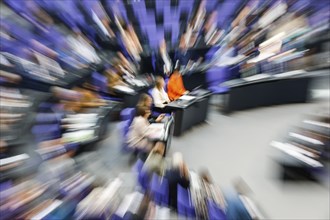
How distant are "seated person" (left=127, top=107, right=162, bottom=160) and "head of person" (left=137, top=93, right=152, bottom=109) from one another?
0.05 metres

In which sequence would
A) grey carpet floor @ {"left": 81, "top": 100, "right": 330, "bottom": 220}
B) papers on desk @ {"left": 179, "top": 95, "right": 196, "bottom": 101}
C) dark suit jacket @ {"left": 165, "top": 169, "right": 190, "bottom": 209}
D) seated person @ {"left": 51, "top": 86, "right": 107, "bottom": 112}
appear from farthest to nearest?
papers on desk @ {"left": 179, "top": 95, "right": 196, "bottom": 101} < seated person @ {"left": 51, "top": 86, "right": 107, "bottom": 112} < grey carpet floor @ {"left": 81, "top": 100, "right": 330, "bottom": 220} < dark suit jacket @ {"left": 165, "top": 169, "right": 190, "bottom": 209}

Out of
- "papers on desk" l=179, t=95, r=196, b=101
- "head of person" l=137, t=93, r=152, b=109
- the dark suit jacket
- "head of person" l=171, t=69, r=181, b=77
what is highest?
"head of person" l=171, t=69, r=181, b=77

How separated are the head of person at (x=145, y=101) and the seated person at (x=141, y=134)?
0.18ft

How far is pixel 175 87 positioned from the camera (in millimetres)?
3318

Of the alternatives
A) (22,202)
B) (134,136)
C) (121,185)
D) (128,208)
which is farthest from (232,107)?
(22,202)

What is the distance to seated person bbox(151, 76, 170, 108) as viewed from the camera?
10.1 ft

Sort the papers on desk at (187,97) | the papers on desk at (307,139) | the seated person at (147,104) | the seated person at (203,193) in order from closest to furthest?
the seated person at (203,193) → the papers on desk at (307,139) → the seated person at (147,104) → the papers on desk at (187,97)

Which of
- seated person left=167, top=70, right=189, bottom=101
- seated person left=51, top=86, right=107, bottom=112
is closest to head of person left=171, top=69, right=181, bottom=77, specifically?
seated person left=167, top=70, right=189, bottom=101

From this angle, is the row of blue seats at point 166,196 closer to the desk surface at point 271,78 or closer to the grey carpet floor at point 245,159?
the grey carpet floor at point 245,159

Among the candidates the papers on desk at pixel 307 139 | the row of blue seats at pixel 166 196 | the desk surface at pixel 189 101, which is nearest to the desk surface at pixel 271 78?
the desk surface at pixel 189 101

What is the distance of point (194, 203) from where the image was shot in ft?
7.27

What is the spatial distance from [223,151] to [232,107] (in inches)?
57.3

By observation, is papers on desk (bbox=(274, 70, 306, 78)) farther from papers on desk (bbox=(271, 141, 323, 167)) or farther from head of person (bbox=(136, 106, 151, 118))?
head of person (bbox=(136, 106, 151, 118))

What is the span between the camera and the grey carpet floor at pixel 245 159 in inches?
96.3
